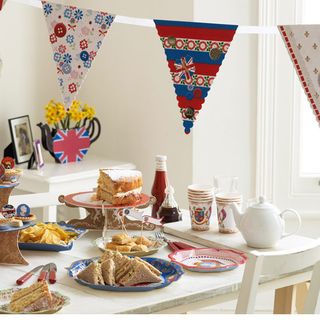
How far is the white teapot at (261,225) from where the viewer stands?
213 cm

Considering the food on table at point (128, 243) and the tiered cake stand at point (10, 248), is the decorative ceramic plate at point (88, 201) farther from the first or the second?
the tiered cake stand at point (10, 248)

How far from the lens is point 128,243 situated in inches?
86.7

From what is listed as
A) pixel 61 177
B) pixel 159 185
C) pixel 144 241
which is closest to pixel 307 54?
pixel 159 185

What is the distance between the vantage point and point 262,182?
3473 mm

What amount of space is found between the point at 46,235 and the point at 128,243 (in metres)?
0.22

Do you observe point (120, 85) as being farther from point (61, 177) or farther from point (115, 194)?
point (115, 194)

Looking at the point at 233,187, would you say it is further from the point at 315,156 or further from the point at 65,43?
the point at 315,156

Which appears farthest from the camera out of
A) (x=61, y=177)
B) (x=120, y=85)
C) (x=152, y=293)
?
(x=120, y=85)

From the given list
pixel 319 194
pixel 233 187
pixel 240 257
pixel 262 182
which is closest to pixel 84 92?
pixel 262 182

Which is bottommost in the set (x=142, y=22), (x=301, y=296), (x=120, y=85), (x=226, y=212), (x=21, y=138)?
(x=301, y=296)

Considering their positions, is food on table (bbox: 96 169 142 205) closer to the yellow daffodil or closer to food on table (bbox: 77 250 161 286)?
food on table (bbox: 77 250 161 286)

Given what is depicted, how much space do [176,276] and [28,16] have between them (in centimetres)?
204

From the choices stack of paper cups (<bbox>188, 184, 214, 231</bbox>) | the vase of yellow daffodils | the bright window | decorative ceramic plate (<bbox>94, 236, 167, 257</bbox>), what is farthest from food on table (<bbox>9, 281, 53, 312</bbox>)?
the bright window

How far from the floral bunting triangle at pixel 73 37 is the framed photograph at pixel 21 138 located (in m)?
1.01
